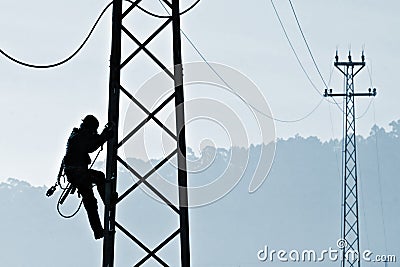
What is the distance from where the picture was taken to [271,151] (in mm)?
22078

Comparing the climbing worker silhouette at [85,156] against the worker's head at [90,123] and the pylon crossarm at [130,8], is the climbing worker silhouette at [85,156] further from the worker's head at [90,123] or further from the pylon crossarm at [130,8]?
the pylon crossarm at [130,8]

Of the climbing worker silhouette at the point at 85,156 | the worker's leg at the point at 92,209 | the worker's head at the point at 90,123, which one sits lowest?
the worker's leg at the point at 92,209

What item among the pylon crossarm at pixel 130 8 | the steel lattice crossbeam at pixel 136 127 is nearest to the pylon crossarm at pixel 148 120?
the steel lattice crossbeam at pixel 136 127

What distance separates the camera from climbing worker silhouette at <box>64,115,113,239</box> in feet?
51.9

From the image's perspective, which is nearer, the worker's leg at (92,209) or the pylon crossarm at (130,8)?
the pylon crossarm at (130,8)

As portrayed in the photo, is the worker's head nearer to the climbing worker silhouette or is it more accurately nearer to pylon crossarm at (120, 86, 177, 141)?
the climbing worker silhouette

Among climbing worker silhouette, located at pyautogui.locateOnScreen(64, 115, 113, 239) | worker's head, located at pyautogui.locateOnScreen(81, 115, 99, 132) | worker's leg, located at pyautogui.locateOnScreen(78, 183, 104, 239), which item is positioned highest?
worker's head, located at pyautogui.locateOnScreen(81, 115, 99, 132)

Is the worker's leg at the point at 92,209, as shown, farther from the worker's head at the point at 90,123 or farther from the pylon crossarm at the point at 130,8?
the pylon crossarm at the point at 130,8

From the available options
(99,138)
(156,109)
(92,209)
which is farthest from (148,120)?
(92,209)

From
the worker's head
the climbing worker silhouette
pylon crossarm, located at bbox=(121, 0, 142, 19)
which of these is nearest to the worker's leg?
the climbing worker silhouette

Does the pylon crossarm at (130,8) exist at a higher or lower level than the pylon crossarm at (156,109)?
higher

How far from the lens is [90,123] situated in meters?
15.8

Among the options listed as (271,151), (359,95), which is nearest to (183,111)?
(271,151)

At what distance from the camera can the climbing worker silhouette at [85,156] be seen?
15.8m
